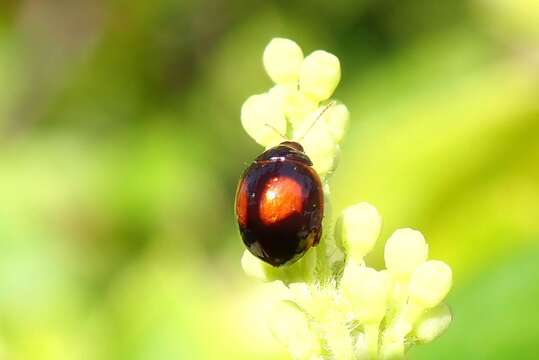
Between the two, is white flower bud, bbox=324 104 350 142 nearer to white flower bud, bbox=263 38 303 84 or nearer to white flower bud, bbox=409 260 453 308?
white flower bud, bbox=263 38 303 84

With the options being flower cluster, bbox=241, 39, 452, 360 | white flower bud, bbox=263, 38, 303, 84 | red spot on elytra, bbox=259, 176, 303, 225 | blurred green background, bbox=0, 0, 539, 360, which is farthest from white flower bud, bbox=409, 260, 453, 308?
blurred green background, bbox=0, 0, 539, 360

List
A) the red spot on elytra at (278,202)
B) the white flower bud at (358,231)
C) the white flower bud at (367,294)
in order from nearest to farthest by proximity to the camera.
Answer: the white flower bud at (367,294)
the white flower bud at (358,231)
the red spot on elytra at (278,202)

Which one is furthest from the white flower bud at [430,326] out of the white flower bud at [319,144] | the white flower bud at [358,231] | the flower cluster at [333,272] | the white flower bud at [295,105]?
the white flower bud at [295,105]

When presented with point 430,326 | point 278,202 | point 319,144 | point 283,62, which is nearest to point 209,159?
point 278,202

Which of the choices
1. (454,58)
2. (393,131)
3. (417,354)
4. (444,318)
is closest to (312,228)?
(444,318)

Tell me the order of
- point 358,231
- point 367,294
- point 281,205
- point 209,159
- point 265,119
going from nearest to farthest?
point 367,294, point 358,231, point 265,119, point 281,205, point 209,159

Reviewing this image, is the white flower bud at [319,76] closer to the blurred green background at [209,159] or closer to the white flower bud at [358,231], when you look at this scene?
the white flower bud at [358,231]

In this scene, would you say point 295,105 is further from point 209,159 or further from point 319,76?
point 209,159
